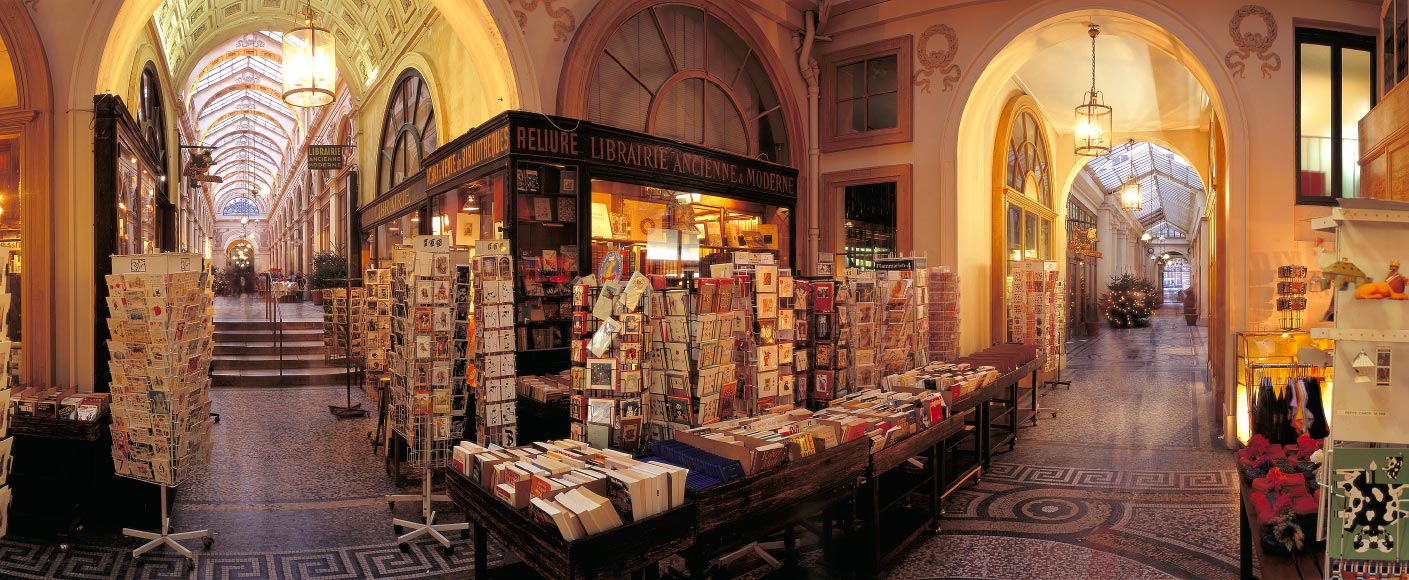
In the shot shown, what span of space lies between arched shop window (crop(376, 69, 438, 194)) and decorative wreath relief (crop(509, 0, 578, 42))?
365cm

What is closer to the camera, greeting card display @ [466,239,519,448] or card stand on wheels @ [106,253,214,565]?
card stand on wheels @ [106,253,214,565]

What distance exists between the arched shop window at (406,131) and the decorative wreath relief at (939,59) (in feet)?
20.9

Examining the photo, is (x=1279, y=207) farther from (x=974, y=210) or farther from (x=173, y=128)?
(x=173, y=128)

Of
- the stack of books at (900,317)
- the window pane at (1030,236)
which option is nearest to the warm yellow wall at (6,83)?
the stack of books at (900,317)

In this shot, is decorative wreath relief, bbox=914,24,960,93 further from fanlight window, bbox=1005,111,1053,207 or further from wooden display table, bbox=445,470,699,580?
wooden display table, bbox=445,470,699,580

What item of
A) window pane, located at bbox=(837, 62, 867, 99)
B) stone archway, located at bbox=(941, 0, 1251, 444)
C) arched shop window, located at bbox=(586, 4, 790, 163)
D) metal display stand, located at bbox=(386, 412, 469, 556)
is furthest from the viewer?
window pane, located at bbox=(837, 62, 867, 99)

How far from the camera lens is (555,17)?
22.1 feet

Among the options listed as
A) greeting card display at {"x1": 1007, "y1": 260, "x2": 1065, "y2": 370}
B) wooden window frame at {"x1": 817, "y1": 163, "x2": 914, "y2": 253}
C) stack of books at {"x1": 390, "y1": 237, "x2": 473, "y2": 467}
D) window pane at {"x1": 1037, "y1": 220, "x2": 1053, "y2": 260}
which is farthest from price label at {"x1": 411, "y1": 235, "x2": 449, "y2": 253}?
window pane at {"x1": 1037, "y1": 220, "x2": 1053, "y2": 260}

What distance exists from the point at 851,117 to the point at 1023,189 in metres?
3.73

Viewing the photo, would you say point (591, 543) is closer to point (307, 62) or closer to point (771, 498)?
point (771, 498)

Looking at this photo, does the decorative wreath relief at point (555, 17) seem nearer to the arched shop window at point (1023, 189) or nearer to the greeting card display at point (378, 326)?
the greeting card display at point (378, 326)

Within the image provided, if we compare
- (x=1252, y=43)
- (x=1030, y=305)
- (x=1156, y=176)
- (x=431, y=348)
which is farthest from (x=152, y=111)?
(x=1156, y=176)

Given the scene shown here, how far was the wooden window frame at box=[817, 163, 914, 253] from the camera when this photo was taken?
8.85 meters

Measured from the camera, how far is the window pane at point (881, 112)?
9.05m
